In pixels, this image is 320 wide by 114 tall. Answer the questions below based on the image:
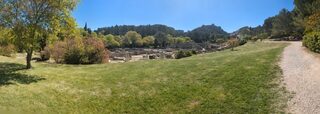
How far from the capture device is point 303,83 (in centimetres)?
1958

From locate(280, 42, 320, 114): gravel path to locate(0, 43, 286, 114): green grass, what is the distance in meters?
0.74

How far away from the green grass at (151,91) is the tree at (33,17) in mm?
2553

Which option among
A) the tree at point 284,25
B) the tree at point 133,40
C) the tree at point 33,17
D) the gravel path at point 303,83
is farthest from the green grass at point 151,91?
the tree at point 133,40

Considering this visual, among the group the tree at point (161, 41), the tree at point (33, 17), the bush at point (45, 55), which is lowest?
the bush at point (45, 55)

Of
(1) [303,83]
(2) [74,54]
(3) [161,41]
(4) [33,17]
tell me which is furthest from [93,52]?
(3) [161,41]

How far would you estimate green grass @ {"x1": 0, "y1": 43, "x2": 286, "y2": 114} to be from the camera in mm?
17234

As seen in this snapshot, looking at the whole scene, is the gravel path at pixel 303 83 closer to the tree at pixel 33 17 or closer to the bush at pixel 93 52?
the tree at pixel 33 17

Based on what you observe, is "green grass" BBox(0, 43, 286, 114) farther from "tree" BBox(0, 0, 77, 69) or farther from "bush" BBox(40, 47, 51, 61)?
"bush" BBox(40, 47, 51, 61)

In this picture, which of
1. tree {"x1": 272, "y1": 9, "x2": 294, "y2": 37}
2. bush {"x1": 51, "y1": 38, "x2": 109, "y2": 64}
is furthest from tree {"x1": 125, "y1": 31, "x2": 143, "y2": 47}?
bush {"x1": 51, "y1": 38, "x2": 109, "y2": 64}

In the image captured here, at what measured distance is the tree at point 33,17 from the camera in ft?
79.3

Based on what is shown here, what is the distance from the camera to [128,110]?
703 inches

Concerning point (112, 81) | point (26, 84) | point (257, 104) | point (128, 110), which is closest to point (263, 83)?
point (257, 104)

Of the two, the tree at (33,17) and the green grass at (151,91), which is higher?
the tree at (33,17)

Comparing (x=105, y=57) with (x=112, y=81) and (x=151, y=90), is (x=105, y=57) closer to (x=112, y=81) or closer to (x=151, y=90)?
(x=112, y=81)
